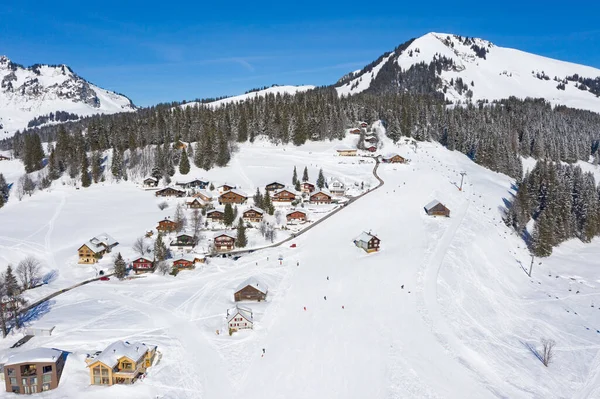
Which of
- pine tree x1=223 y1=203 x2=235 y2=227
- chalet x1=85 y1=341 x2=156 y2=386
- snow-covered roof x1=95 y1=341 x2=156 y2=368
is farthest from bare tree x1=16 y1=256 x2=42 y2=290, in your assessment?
pine tree x1=223 y1=203 x2=235 y2=227

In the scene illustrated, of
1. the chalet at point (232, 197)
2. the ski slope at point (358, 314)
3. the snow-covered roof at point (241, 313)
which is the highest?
the chalet at point (232, 197)

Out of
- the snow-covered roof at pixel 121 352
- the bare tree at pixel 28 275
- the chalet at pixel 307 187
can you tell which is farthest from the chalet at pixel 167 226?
the snow-covered roof at pixel 121 352

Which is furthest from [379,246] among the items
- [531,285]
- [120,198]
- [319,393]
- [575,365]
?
[120,198]

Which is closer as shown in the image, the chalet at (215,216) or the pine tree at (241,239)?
the pine tree at (241,239)

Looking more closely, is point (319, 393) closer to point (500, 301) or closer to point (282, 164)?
point (500, 301)

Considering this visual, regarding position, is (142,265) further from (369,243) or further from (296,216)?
(369,243)

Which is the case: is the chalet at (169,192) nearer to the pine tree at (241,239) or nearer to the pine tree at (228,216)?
the pine tree at (228,216)

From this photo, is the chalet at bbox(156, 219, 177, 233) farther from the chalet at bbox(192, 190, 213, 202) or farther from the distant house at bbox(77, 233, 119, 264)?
the chalet at bbox(192, 190, 213, 202)
